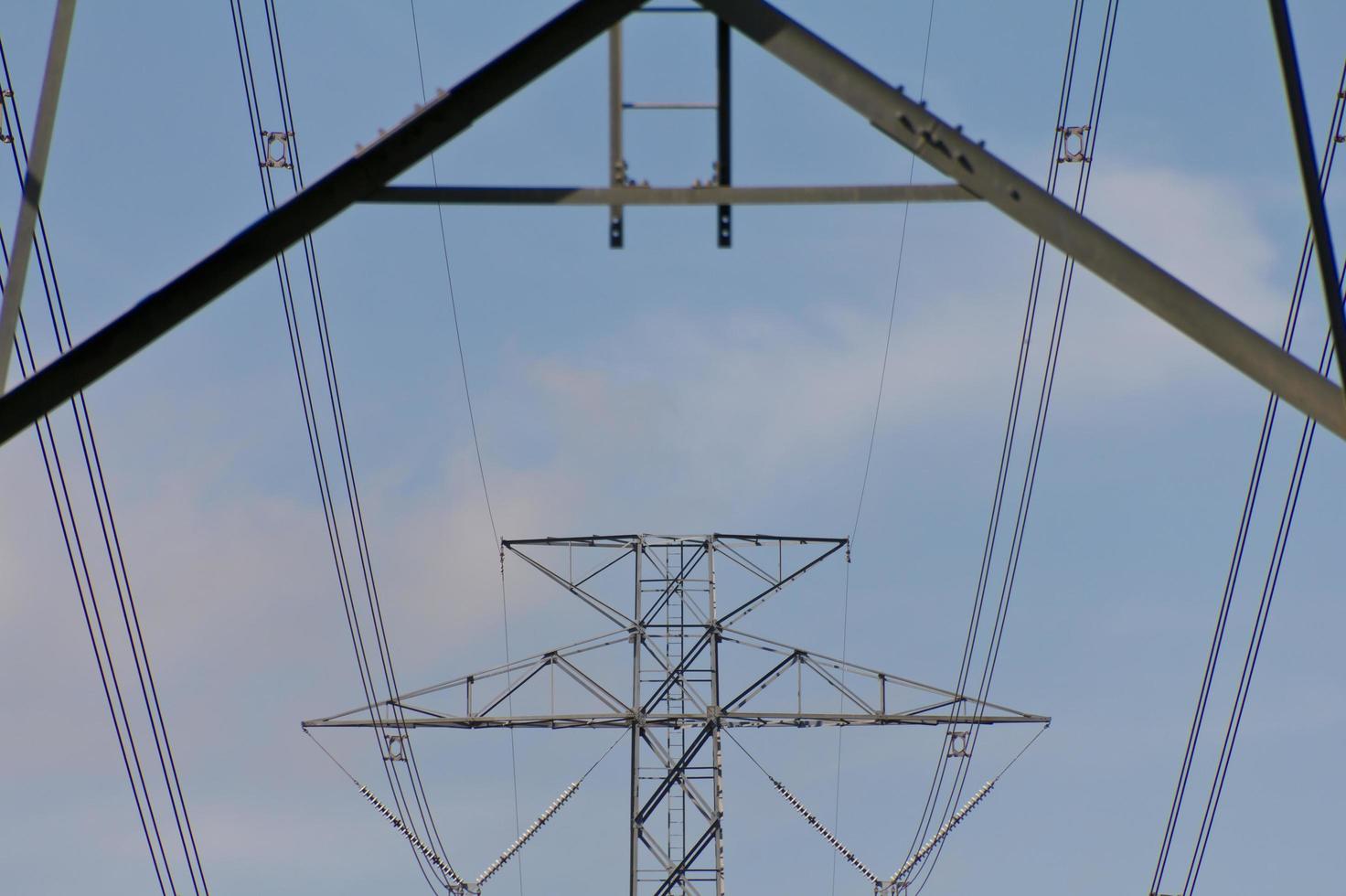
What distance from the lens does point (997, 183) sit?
1122cm

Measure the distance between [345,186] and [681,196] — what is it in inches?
67.3

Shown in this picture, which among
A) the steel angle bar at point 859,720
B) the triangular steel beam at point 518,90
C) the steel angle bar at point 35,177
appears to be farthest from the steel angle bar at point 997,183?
the steel angle bar at point 859,720

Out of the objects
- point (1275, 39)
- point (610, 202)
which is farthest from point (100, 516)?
point (1275, 39)

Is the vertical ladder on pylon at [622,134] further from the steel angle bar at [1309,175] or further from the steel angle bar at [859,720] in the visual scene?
the steel angle bar at [859,720]

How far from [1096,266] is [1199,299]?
1.66 feet

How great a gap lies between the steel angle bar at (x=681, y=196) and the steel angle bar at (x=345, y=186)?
1.20ft

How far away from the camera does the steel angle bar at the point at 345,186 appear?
11180 millimetres

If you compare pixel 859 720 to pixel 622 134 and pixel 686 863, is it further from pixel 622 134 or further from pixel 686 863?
pixel 622 134

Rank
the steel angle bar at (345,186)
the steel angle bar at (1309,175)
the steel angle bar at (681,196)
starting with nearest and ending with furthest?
the steel angle bar at (1309,175), the steel angle bar at (345,186), the steel angle bar at (681,196)

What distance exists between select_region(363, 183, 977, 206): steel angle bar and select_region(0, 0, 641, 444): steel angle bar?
0.37 m

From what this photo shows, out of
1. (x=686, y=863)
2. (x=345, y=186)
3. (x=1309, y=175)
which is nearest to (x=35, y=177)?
(x=345, y=186)

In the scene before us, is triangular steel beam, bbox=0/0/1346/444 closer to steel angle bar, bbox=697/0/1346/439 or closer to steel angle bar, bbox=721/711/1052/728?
steel angle bar, bbox=697/0/1346/439

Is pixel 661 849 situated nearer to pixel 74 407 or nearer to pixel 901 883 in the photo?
pixel 901 883

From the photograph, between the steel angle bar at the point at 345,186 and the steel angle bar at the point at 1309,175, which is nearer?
the steel angle bar at the point at 1309,175
